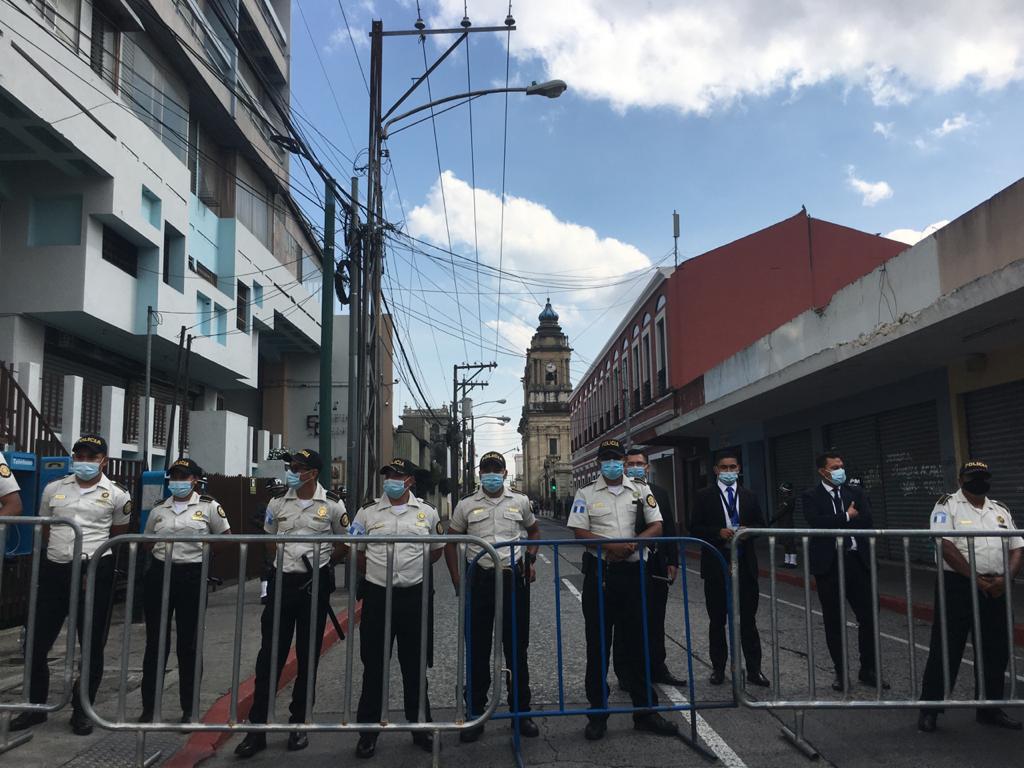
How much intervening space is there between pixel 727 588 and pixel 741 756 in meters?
1.32

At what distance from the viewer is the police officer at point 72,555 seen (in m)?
5.04

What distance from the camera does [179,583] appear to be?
5266 mm

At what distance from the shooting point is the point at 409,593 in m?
4.98

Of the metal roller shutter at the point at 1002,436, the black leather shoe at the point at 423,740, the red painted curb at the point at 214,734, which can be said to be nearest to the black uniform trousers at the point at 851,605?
the black leather shoe at the point at 423,740

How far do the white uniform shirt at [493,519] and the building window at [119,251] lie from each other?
15.5 meters

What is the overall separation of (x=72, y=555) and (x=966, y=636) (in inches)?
223

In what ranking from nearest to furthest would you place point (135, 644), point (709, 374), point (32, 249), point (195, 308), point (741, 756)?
point (741, 756) → point (135, 644) → point (32, 249) → point (195, 308) → point (709, 374)

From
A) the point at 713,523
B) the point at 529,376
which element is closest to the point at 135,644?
the point at 713,523

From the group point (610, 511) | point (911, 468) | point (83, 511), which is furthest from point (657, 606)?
point (911, 468)

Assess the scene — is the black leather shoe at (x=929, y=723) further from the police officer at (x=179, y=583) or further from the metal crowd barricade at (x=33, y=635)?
the metal crowd barricade at (x=33, y=635)

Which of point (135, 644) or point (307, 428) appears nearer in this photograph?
point (135, 644)

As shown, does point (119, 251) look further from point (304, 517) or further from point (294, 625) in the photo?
point (294, 625)

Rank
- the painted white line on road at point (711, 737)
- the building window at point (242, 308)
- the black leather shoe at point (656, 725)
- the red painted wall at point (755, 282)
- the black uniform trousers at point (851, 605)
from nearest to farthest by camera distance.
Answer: the painted white line on road at point (711, 737) < the black leather shoe at point (656, 725) < the black uniform trousers at point (851, 605) < the building window at point (242, 308) < the red painted wall at point (755, 282)

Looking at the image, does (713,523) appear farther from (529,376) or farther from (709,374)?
(529,376)
